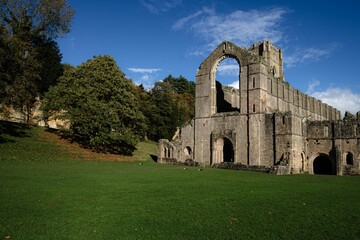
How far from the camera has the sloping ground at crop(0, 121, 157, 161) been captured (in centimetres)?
2725

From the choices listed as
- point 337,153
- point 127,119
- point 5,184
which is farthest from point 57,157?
point 337,153

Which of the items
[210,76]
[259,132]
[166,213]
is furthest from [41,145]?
[166,213]

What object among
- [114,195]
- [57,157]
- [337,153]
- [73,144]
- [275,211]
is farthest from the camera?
[73,144]

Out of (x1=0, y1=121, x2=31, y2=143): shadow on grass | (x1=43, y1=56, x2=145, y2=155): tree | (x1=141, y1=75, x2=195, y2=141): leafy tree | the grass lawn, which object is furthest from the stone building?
(x1=141, y1=75, x2=195, y2=141): leafy tree

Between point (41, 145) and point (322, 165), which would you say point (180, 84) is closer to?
point (322, 165)

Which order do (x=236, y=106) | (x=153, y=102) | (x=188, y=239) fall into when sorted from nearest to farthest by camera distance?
(x=188, y=239) < (x=236, y=106) < (x=153, y=102)

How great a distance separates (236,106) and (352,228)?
39356mm

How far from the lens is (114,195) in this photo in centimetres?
1122

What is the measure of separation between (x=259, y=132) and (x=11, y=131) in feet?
86.8

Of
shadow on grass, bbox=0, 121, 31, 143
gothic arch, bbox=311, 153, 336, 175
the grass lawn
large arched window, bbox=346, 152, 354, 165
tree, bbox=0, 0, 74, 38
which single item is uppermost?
tree, bbox=0, 0, 74, 38

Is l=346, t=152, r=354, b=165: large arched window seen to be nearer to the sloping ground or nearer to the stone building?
the stone building

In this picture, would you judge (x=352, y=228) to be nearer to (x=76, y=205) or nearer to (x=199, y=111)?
(x=76, y=205)

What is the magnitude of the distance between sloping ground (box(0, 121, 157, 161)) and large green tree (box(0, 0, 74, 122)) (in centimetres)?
280

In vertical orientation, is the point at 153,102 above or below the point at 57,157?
above
